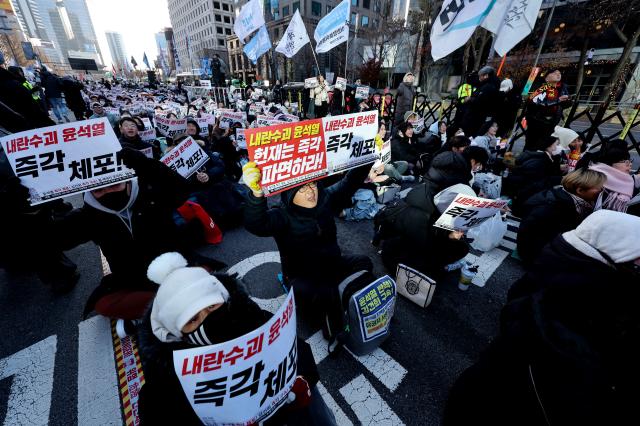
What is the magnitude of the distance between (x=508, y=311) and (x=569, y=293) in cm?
37

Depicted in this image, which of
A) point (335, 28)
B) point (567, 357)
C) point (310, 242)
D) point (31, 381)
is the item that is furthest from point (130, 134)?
point (335, 28)

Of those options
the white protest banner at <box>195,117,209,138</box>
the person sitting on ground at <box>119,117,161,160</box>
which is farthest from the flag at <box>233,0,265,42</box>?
the person sitting on ground at <box>119,117,161,160</box>

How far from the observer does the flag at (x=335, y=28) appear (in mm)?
9758

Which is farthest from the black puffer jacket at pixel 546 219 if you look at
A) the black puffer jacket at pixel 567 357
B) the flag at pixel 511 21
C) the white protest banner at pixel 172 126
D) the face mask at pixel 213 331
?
the white protest banner at pixel 172 126

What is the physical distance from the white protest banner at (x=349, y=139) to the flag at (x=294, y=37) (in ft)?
34.2

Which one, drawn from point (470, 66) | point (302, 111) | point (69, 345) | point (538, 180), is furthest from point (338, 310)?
point (470, 66)

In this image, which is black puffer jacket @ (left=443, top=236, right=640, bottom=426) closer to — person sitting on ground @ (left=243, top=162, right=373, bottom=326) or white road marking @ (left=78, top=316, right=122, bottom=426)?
person sitting on ground @ (left=243, top=162, right=373, bottom=326)

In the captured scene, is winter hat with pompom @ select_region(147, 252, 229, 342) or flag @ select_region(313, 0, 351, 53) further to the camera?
flag @ select_region(313, 0, 351, 53)

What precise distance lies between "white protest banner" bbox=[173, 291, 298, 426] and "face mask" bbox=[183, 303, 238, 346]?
23 centimetres

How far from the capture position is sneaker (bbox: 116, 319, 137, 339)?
2.96m

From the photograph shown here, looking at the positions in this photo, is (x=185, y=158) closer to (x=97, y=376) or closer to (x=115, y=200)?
(x=115, y=200)

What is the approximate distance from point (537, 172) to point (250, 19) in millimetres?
12943

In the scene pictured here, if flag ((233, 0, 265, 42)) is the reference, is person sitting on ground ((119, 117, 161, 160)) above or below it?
below

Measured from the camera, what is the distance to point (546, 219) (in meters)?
3.36
